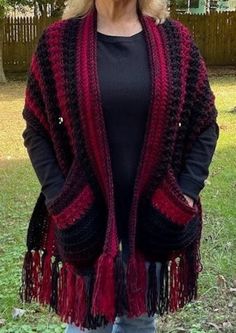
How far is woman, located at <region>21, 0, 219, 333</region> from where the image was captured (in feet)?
7.90

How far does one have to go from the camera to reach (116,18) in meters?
2.52

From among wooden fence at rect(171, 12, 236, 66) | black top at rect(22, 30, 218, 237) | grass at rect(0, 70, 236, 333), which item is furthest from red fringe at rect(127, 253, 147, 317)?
wooden fence at rect(171, 12, 236, 66)

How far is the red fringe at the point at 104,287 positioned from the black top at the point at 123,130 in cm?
15

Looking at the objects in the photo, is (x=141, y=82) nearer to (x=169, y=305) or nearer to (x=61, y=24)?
(x=61, y=24)

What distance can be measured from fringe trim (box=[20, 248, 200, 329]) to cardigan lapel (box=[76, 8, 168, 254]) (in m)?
0.12

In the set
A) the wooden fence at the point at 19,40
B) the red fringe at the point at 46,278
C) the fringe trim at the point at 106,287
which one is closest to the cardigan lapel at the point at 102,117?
the fringe trim at the point at 106,287

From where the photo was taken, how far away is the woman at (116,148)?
2408 millimetres

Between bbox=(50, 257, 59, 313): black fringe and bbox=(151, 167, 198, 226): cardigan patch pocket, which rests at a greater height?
bbox=(151, 167, 198, 226): cardigan patch pocket

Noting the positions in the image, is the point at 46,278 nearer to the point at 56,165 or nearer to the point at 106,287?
the point at 106,287

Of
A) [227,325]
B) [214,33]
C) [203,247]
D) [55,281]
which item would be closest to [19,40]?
[214,33]

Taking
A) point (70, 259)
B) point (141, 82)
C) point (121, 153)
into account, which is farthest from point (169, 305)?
point (141, 82)

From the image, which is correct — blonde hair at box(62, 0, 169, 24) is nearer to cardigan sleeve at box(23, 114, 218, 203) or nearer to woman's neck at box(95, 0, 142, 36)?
woman's neck at box(95, 0, 142, 36)

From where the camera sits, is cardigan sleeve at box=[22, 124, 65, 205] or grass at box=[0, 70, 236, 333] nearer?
cardigan sleeve at box=[22, 124, 65, 205]

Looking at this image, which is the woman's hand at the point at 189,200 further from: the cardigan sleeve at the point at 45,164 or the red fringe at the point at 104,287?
the cardigan sleeve at the point at 45,164
